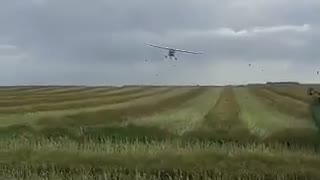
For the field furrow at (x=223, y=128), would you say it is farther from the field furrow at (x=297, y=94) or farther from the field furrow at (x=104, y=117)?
the field furrow at (x=297, y=94)

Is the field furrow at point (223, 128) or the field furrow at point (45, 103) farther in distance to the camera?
the field furrow at point (45, 103)

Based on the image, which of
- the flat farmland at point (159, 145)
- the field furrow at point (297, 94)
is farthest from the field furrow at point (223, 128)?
the field furrow at point (297, 94)

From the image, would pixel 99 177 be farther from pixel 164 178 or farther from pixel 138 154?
pixel 138 154

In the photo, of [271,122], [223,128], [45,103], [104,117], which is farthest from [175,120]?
[45,103]

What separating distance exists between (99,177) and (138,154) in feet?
11.0

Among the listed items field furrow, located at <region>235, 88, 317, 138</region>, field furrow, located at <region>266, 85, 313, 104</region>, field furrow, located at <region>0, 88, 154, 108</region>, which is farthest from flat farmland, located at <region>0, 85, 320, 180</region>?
field furrow, located at <region>266, 85, 313, 104</region>

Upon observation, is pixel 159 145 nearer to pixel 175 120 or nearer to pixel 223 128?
pixel 223 128

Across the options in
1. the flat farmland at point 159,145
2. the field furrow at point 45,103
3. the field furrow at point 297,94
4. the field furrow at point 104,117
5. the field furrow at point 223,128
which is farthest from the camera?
the field furrow at point 297,94

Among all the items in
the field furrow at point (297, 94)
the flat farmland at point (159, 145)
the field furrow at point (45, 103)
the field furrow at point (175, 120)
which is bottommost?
the flat farmland at point (159, 145)

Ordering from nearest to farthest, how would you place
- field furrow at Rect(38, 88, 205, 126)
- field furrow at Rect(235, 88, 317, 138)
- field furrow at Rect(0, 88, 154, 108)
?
field furrow at Rect(235, 88, 317, 138) → field furrow at Rect(38, 88, 205, 126) → field furrow at Rect(0, 88, 154, 108)

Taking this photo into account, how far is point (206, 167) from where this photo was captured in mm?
20000

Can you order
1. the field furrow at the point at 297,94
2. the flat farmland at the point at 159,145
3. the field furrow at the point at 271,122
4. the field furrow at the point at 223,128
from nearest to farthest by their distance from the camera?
the flat farmland at the point at 159,145 < the field furrow at the point at 223,128 < the field furrow at the point at 271,122 < the field furrow at the point at 297,94

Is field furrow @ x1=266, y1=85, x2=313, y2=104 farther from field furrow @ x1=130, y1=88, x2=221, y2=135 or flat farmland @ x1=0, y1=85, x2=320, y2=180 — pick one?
flat farmland @ x1=0, y1=85, x2=320, y2=180

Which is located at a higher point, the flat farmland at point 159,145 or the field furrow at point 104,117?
the field furrow at point 104,117
